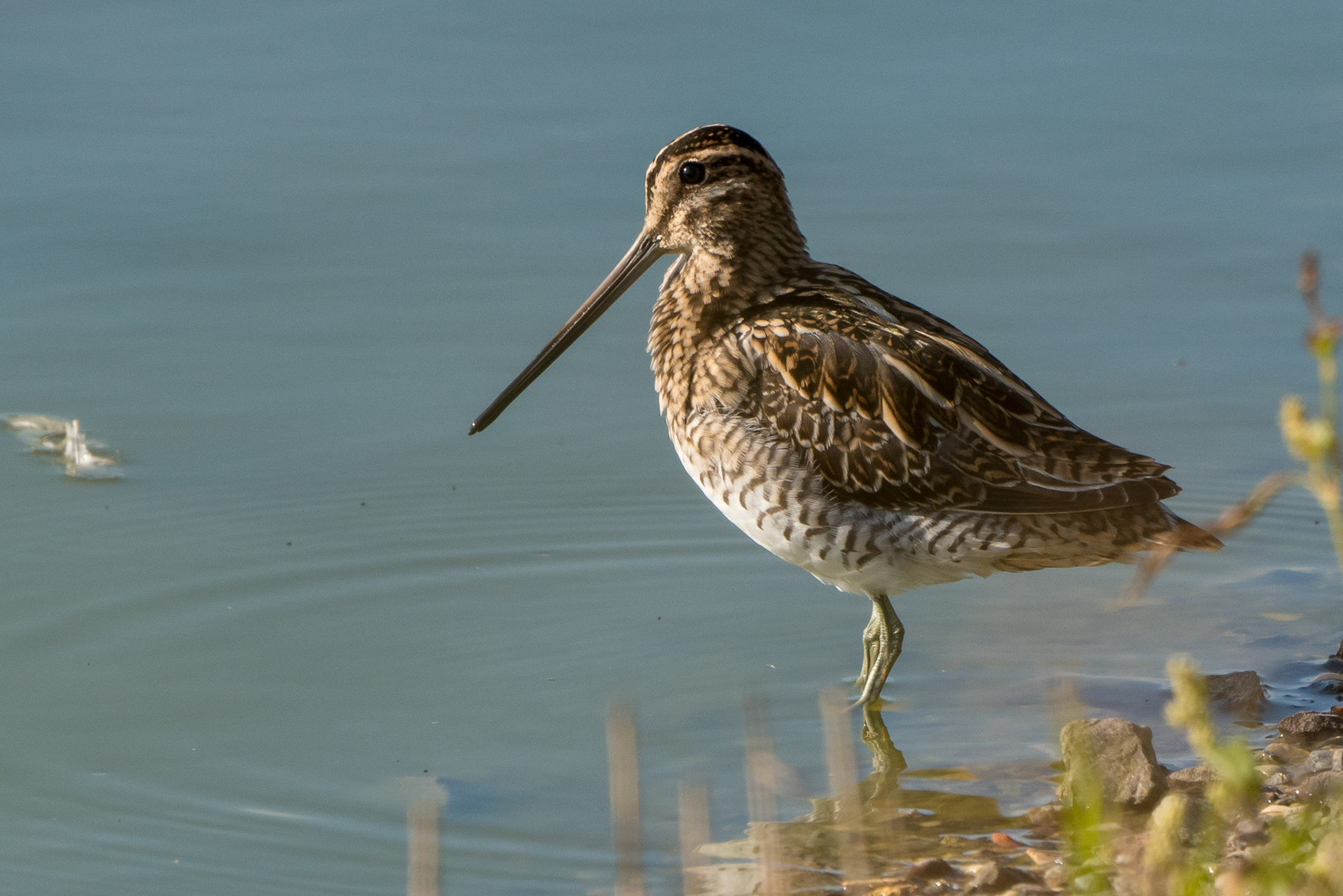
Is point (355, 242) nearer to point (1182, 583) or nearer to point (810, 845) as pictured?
point (1182, 583)

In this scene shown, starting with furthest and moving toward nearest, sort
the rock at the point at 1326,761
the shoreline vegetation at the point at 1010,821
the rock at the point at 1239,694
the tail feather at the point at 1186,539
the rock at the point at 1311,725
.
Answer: the rock at the point at 1239,694, the tail feather at the point at 1186,539, the rock at the point at 1311,725, the rock at the point at 1326,761, the shoreline vegetation at the point at 1010,821

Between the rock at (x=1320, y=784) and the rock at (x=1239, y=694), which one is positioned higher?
the rock at (x=1239, y=694)

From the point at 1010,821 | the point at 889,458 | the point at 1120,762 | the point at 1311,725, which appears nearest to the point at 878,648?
the point at 889,458

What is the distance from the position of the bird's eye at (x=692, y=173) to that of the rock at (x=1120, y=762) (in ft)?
6.78

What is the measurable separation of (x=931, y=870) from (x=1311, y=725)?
1.27 meters

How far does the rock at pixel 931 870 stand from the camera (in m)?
4.05

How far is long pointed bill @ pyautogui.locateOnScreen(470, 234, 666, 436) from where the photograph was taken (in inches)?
231

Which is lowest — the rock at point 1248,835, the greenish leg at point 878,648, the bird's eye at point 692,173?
the rock at point 1248,835

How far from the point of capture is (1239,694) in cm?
504

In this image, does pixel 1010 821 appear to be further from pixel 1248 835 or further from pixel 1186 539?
pixel 1186 539

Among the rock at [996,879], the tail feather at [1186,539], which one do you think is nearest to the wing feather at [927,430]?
the tail feather at [1186,539]

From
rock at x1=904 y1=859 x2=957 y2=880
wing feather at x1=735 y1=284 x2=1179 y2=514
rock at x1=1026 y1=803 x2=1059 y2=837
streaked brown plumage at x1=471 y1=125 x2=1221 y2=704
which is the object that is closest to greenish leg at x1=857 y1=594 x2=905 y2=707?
streaked brown plumage at x1=471 y1=125 x2=1221 y2=704

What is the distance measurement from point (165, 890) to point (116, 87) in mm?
5337

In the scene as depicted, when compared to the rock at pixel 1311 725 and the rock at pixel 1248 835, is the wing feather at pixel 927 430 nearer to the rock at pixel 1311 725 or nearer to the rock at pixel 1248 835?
the rock at pixel 1311 725
